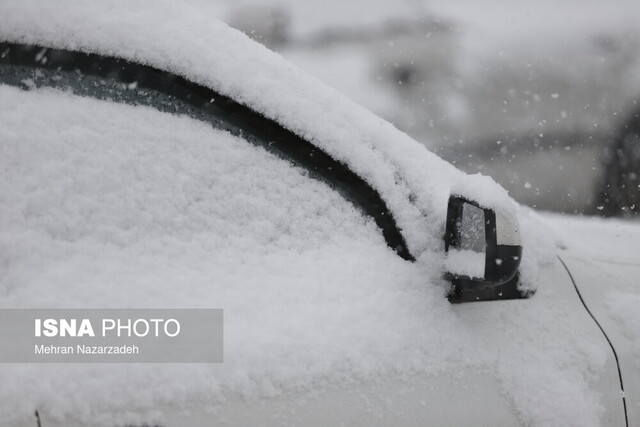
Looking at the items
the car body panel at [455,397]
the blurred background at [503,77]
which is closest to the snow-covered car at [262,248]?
the car body panel at [455,397]

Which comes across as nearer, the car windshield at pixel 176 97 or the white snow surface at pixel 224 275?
the white snow surface at pixel 224 275

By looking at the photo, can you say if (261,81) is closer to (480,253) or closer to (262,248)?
(262,248)

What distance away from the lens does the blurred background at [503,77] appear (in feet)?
24.7

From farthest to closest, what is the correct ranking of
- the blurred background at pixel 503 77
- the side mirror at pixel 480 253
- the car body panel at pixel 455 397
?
the blurred background at pixel 503 77 → the side mirror at pixel 480 253 → the car body panel at pixel 455 397

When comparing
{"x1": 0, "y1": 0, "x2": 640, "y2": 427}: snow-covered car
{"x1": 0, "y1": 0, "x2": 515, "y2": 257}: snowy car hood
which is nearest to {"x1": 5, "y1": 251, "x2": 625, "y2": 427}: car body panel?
{"x1": 0, "y1": 0, "x2": 640, "y2": 427}: snow-covered car

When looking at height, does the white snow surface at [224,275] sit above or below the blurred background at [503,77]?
below

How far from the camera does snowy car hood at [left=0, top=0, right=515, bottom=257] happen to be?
55.9 inches

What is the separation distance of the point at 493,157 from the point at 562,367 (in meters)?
6.90

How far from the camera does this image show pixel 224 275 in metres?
1.38

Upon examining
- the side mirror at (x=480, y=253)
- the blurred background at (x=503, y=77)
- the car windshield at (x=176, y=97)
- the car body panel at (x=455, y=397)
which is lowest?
the car body panel at (x=455, y=397)

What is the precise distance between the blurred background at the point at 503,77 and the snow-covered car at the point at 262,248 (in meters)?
5.66

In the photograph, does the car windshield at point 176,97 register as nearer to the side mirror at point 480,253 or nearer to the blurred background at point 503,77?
the side mirror at point 480,253

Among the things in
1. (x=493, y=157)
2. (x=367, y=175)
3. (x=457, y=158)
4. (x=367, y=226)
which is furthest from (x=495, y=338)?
(x=493, y=157)

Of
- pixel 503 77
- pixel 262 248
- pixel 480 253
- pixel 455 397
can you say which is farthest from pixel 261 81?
pixel 503 77
